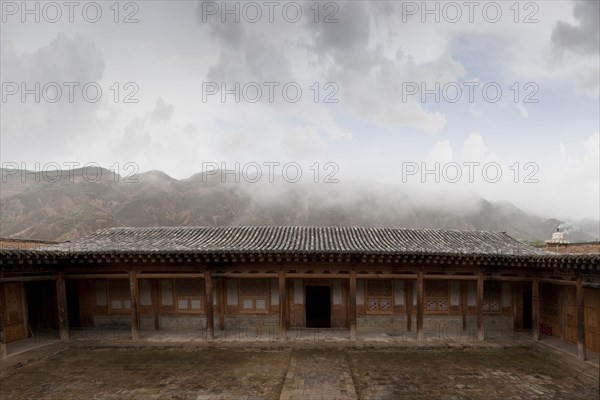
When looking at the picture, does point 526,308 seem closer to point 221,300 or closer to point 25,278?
point 221,300

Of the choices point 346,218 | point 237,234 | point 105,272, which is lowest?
point 346,218

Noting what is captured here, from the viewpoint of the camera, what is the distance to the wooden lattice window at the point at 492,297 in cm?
Result: 1638

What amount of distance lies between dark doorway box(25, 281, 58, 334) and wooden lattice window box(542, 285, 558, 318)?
73.6 ft

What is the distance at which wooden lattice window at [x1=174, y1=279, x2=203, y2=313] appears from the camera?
16.3 m

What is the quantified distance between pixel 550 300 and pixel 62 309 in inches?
826

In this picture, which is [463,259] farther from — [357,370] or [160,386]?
[160,386]

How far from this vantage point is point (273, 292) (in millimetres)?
16203

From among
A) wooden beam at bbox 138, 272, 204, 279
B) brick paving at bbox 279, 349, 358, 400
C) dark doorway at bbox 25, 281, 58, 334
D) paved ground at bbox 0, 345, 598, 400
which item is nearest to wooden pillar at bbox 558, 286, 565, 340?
paved ground at bbox 0, 345, 598, 400

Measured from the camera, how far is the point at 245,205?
7600cm

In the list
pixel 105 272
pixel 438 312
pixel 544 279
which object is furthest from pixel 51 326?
pixel 544 279

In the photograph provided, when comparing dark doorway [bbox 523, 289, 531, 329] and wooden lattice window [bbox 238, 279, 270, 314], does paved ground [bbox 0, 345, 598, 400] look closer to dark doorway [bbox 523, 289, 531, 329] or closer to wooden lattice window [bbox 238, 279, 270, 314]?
wooden lattice window [bbox 238, 279, 270, 314]

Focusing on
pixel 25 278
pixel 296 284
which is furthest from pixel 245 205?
pixel 25 278

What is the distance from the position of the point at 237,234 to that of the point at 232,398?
8.35 meters

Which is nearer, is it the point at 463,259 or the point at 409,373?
the point at 409,373
